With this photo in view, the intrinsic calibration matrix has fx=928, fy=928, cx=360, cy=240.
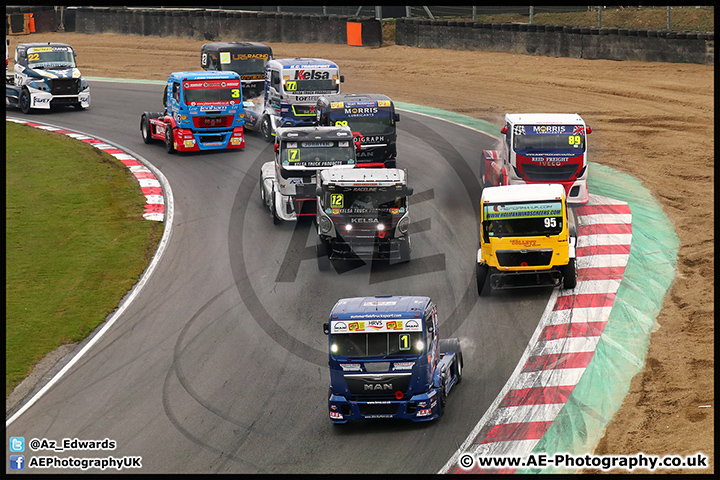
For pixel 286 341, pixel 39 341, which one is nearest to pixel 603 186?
pixel 286 341

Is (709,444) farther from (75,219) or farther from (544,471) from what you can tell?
(75,219)

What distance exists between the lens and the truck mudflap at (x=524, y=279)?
21109mm

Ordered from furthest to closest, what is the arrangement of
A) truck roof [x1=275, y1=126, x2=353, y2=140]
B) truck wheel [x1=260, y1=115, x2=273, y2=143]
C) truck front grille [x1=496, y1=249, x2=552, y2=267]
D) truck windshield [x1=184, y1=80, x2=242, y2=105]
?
truck wheel [x1=260, y1=115, x2=273, y2=143] → truck windshield [x1=184, y1=80, x2=242, y2=105] → truck roof [x1=275, y1=126, x2=353, y2=140] → truck front grille [x1=496, y1=249, x2=552, y2=267]

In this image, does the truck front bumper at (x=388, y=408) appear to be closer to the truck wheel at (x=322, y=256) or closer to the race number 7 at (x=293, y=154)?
the truck wheel at (x=322, y=256)

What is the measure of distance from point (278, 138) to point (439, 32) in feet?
75.3

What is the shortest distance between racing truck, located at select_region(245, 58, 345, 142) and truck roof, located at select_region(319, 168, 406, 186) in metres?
10.9

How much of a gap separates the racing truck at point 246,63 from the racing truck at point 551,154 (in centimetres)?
1622

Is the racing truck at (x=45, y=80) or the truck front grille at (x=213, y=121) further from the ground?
the racing truck at (x=45, y=80)

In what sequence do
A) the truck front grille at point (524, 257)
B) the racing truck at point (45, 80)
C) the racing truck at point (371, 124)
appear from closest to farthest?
the truck front grille at point (524, 257) < the racing truck at point (371, 124) < the racing truck at point (45, 80)

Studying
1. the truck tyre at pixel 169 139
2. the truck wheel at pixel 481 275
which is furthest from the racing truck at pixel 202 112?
the truck wheel at pixel 481 275

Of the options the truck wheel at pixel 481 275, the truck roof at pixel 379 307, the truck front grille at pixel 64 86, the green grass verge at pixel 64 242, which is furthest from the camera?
the truck front grille at pixel 64 86

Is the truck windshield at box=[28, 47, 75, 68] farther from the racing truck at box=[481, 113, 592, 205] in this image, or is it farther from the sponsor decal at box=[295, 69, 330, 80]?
the racing truck at box=[481, 113, 592, 205]

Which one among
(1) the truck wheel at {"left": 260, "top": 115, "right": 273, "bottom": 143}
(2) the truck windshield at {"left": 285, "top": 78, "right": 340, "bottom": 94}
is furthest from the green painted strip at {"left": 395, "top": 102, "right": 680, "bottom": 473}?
(1) the truck wheel at {"left": 260, "top": 115, "right": 273, "bottom": 143}

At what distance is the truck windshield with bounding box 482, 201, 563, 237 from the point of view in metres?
21.0
